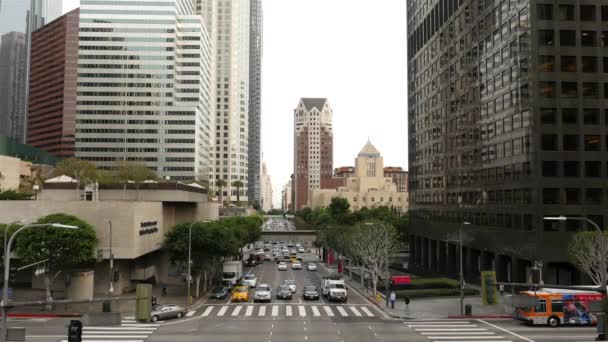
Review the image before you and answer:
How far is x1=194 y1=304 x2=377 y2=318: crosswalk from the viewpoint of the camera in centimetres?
4538

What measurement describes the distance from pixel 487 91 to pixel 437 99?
75.6 feet

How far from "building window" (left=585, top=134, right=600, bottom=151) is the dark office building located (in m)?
0.11

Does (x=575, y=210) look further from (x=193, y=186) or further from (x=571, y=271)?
(x=193, y=186)

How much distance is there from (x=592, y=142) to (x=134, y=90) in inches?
6013

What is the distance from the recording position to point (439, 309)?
50188 mm

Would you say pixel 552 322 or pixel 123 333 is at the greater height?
pixel 552 322

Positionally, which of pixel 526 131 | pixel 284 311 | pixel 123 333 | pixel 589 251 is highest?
pixel 526 131

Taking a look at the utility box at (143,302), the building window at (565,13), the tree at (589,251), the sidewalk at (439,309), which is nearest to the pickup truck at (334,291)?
the sidewalk at (439,309)

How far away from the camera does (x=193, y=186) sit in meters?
82.5

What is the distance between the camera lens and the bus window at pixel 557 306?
40.3 metres

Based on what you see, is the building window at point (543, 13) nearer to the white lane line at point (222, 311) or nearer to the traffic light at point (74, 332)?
the white lane line at point (222, 311)

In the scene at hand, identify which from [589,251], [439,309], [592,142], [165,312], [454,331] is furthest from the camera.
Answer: [592,142]

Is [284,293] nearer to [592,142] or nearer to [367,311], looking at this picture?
[367,311]

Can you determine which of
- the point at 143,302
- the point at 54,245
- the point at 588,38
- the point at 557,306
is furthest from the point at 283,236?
the point at 143,302
